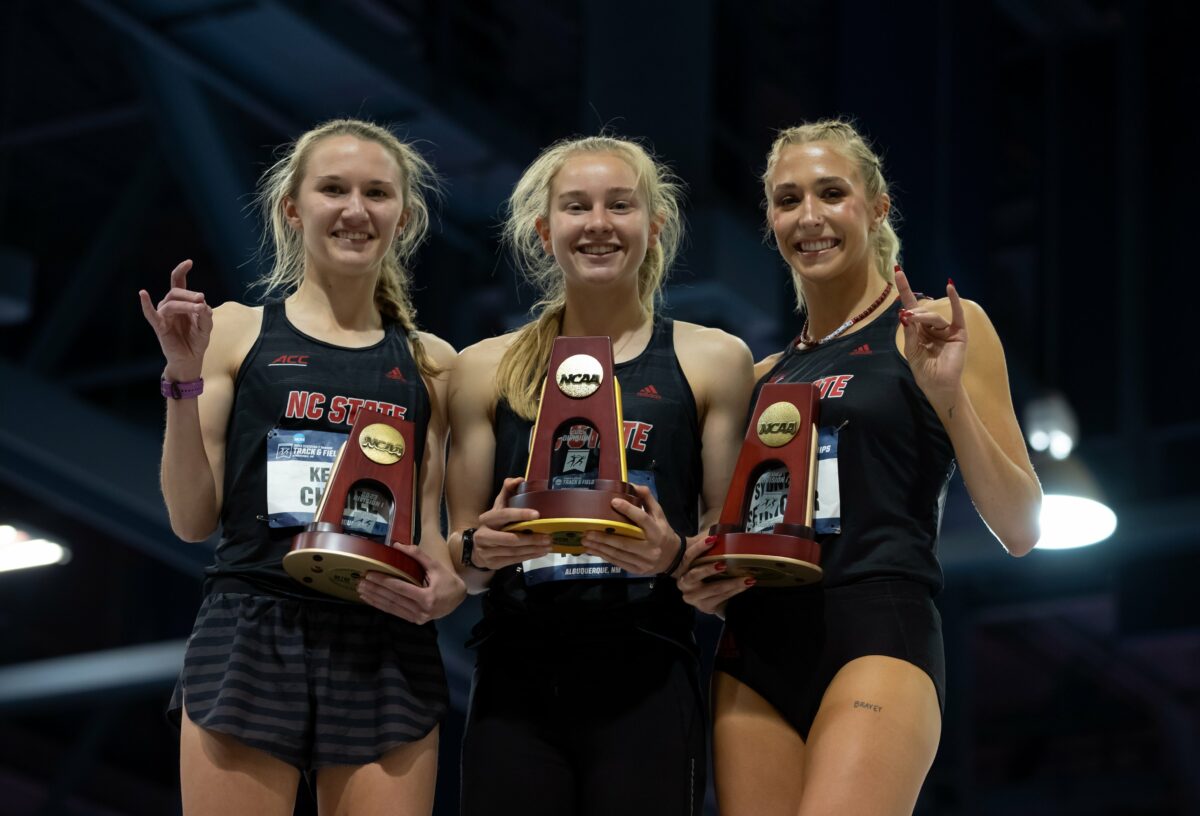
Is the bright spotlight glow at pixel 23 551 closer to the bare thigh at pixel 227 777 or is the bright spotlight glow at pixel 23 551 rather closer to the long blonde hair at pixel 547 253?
the long blonde hair at pixel 547 253

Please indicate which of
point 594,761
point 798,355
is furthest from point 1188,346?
point 594,761

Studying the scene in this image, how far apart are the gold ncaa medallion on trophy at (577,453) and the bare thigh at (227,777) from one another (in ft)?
1.97

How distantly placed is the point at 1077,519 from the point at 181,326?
4337mm

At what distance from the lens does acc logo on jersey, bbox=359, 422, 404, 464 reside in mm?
2871

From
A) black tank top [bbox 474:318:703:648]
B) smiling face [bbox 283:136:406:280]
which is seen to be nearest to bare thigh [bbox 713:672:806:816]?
black tank top [bbox 474:318:703:648]

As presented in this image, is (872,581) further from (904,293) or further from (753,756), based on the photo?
(904,293)

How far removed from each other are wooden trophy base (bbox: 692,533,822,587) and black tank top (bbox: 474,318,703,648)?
19 centimetres

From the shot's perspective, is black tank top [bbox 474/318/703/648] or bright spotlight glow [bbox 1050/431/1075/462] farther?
bright spotlight glow [bbox 1050/431/1075/462]

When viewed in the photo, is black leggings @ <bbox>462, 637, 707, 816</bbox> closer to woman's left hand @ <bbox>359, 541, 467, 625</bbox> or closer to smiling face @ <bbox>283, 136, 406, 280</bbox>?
woman's left hand @ <bbox>359, 541, 467, 625</bbox>

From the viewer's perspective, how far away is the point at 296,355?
305 centimetres

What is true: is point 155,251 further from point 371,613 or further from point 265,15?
point 371,613

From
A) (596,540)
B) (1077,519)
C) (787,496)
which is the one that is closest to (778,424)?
(787,496)

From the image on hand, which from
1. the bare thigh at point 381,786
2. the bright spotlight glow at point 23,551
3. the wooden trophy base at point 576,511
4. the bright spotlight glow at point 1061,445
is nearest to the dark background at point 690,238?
the bright spotlight glow at point 23,551

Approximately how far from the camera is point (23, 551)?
7.61m
